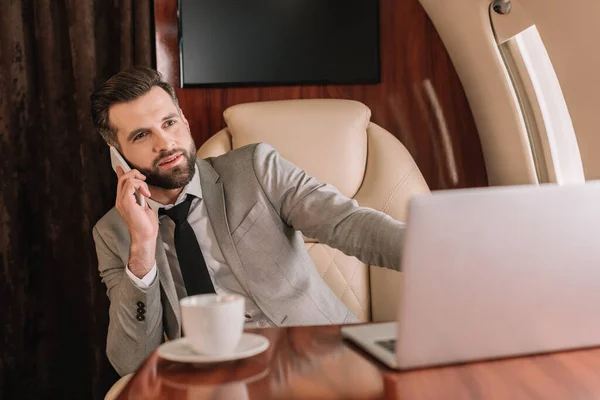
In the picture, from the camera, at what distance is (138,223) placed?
182cm

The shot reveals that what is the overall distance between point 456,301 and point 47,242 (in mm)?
2145

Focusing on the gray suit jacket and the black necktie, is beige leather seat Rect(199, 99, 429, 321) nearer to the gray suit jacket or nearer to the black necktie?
the gray suit jacket

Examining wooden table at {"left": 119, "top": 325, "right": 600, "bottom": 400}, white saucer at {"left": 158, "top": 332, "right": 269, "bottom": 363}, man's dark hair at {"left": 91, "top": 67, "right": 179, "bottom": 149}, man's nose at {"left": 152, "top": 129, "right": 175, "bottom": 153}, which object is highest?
man's dark hair at {"left": 91, "top": 67, "right": 179, "bottom": 149}

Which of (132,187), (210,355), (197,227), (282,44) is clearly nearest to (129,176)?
(132,187)

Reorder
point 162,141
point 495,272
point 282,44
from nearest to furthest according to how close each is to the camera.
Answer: point 495,272, point 162,141, point 282,44

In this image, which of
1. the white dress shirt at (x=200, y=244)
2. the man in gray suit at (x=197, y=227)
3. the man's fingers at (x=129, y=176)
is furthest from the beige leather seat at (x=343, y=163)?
the man's fingers at (x=129, y=176)

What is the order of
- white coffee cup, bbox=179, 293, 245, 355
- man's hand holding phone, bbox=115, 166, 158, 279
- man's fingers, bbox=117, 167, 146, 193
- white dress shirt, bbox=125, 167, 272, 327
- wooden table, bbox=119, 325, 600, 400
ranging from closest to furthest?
wooden table, bbox=119, 325, 600, 400
white coffee cup, bbox=179, 293, 245, 355
man's hand holding phone, bbox=115, 166, 158, 279
man's fingers, bbox=117, 167, 146, 193
white dress shirt, bbox=125, 167, 272, 327

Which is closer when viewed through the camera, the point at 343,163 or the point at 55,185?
the point at 343,163

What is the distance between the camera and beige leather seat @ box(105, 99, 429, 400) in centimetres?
226

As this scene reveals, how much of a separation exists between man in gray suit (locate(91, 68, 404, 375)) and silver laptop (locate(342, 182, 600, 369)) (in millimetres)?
797

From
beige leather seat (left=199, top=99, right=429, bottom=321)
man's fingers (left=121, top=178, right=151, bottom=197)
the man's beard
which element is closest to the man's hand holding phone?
man's fingers (left=121, top=178, right=151, bottom=197)

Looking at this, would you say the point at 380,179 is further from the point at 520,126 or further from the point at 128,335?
the point at 128,335

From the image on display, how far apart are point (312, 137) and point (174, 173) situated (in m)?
0.50

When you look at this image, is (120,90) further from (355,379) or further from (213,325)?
(355,379)
